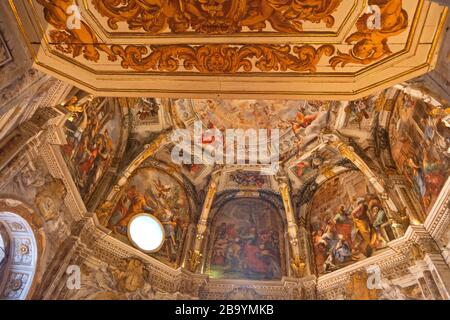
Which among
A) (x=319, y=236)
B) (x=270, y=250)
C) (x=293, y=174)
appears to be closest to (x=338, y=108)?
(x=293, y=174)

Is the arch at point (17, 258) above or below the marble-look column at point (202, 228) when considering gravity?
below

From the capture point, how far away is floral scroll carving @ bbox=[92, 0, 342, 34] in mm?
5223

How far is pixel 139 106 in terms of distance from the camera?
1256 cm

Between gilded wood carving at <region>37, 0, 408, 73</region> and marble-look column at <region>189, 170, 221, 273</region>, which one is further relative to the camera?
marble-look column at <region>189, 170, 221, 273</region>

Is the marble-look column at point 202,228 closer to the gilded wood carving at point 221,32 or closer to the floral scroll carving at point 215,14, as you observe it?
the gilded wood carving at point 221,32

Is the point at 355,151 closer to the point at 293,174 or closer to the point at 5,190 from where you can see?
the point at 293,174

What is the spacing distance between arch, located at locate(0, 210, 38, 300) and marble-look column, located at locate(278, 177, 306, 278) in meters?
7.47

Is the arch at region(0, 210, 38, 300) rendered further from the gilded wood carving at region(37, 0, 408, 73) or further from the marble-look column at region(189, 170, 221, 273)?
the gilded wood carving at region(37, 0, 408, 73)

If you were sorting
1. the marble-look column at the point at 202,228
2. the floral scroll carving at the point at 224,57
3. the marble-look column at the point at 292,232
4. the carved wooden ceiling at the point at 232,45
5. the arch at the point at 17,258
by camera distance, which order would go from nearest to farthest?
the carved wooden ceiling at the point at 232,45 < the floral scroll carving at the point at 224,57 < the arch at the point at 17,258 < the marble-look column at the point at 292,232 < the marble-look column at the point at 202,228

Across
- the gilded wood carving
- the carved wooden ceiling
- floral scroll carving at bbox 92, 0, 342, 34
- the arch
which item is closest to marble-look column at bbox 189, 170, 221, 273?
the arch

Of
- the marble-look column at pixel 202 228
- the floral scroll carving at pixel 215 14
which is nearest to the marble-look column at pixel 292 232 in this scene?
the marble-look column at pixel 202 228

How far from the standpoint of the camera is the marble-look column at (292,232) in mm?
11606

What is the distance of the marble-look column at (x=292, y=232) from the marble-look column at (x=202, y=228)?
2.50 m

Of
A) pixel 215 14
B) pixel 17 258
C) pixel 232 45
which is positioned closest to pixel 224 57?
pixel 232 45
